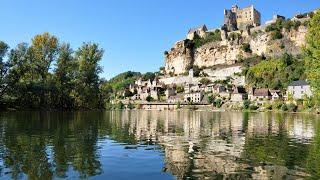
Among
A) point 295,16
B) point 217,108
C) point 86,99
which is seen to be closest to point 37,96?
point 86,99

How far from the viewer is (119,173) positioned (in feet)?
50.8

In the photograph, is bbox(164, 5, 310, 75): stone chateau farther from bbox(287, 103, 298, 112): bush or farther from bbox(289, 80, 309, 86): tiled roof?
bbox(287, 103, 298, 112): bush

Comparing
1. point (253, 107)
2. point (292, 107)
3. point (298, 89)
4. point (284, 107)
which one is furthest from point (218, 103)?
point (292, 107)

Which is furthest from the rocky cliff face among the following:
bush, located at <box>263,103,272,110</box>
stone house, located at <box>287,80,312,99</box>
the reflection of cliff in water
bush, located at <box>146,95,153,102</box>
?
Answer: the reflection of cliff in water

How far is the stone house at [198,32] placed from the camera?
166 m

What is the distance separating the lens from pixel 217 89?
13075 centimetres

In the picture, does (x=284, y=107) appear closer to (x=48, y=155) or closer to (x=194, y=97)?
(x=194, y=97)

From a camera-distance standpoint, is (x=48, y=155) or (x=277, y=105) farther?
(x=277, y=105)

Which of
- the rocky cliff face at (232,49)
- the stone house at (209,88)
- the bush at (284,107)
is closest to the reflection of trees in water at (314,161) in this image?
the bush at (284,107)

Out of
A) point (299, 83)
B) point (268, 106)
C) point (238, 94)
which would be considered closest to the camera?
point (268, 106)

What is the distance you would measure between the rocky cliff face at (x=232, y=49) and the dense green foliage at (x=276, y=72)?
7704mm

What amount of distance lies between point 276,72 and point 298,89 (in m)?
14.4

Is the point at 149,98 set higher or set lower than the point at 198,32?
lower

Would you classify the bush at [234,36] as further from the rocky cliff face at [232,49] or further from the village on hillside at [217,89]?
the village on hillside at [217,89]
